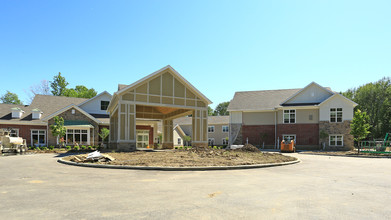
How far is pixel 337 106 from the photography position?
1411 inches

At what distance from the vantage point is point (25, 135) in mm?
32500

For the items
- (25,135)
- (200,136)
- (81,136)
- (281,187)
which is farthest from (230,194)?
(25,135)

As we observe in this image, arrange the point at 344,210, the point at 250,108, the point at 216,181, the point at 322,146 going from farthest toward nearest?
the point at 250,108 < the point at 322,146 < the point at 216,181 < the point at 344,210

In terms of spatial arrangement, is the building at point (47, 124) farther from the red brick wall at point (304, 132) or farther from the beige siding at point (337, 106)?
the beige siding at point (337, 106)

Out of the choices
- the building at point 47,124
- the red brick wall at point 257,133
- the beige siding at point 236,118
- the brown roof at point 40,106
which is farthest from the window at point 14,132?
the red brick wall at point 257,133

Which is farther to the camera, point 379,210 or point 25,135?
point 25,135

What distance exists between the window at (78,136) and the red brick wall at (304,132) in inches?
1028

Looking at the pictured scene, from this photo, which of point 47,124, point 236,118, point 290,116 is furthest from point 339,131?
point 47,124

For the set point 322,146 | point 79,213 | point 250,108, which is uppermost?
point 250,108

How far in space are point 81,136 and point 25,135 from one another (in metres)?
6.30

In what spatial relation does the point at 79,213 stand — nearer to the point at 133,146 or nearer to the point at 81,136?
the point at 133,146

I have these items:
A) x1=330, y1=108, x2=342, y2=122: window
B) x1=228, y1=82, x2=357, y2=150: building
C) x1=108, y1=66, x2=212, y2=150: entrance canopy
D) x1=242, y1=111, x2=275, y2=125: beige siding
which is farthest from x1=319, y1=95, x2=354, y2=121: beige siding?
x1=108, y1=66, x2=212, y2=150: entrance canopy

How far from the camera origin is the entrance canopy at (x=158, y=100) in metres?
23.8

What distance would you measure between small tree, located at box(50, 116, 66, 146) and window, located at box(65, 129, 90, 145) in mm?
1124
